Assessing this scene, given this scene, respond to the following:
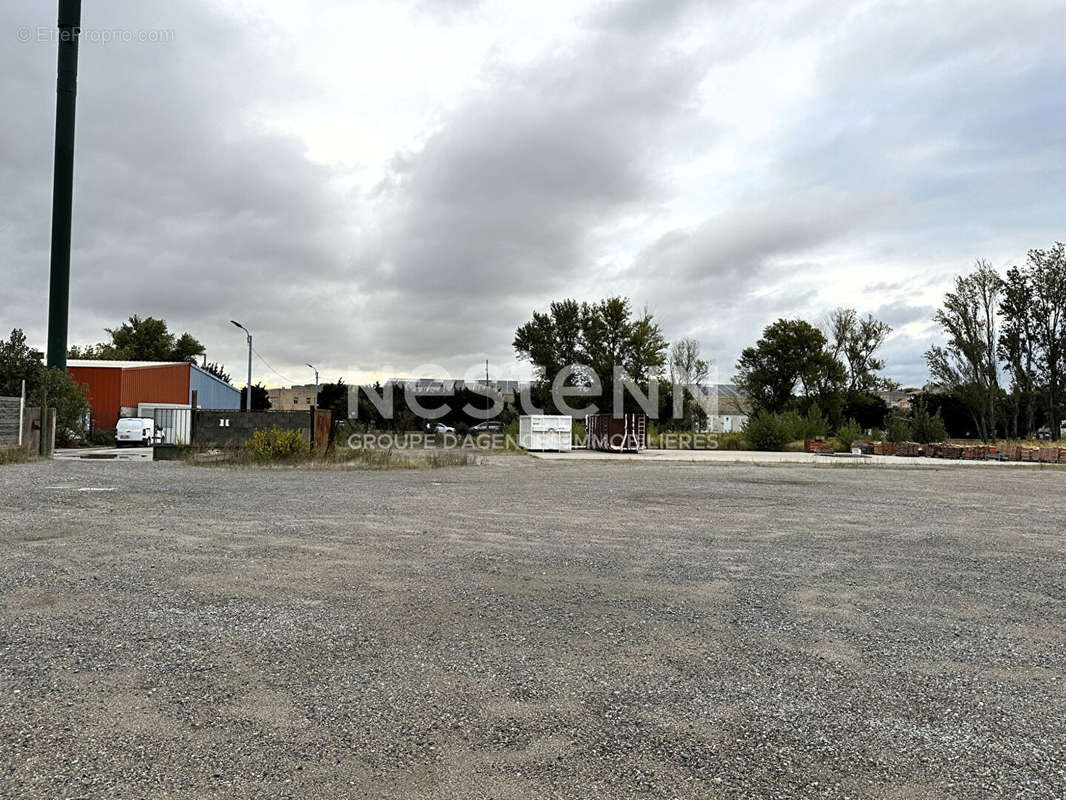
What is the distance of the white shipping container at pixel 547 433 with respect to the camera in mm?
28578

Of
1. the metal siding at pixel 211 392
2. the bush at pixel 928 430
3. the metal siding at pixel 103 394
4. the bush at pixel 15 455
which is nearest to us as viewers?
the bush at pixel 15 455

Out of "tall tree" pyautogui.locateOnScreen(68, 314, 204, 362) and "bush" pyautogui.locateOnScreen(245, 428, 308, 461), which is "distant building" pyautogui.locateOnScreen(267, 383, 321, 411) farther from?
"bush" pyautogui.locateOnScreen(245, 428, 308, 461)

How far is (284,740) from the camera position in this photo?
2.88 metres

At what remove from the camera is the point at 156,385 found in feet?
130

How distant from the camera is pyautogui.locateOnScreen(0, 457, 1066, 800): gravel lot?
268 cm

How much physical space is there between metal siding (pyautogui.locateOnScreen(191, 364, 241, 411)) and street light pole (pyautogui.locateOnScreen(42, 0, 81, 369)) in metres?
13.4

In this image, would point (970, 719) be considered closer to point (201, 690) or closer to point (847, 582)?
point (847, 582)

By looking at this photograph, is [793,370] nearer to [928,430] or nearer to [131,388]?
[928,430]

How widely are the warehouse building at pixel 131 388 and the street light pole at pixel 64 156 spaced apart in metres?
8.33

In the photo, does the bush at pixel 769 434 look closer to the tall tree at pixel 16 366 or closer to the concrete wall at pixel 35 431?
the concrete wall at pixel 35 431

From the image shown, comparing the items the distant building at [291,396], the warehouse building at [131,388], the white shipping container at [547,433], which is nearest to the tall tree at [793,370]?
the white shipping container at [547,433]

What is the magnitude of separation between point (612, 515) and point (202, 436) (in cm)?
2149

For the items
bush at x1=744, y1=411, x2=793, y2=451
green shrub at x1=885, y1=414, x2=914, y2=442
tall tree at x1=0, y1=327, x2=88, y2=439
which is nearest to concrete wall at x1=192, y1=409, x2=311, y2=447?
tall tree at x1=0, y1=327, x2=88, y2=439

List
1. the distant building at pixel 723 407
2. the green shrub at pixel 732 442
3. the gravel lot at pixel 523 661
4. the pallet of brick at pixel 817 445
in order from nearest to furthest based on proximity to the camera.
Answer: the gravel lot at pixel 523 661, the pallet of brick at pixel 817 445, the green shrub at pixel 732 442, the distant building at pixel 723 407
